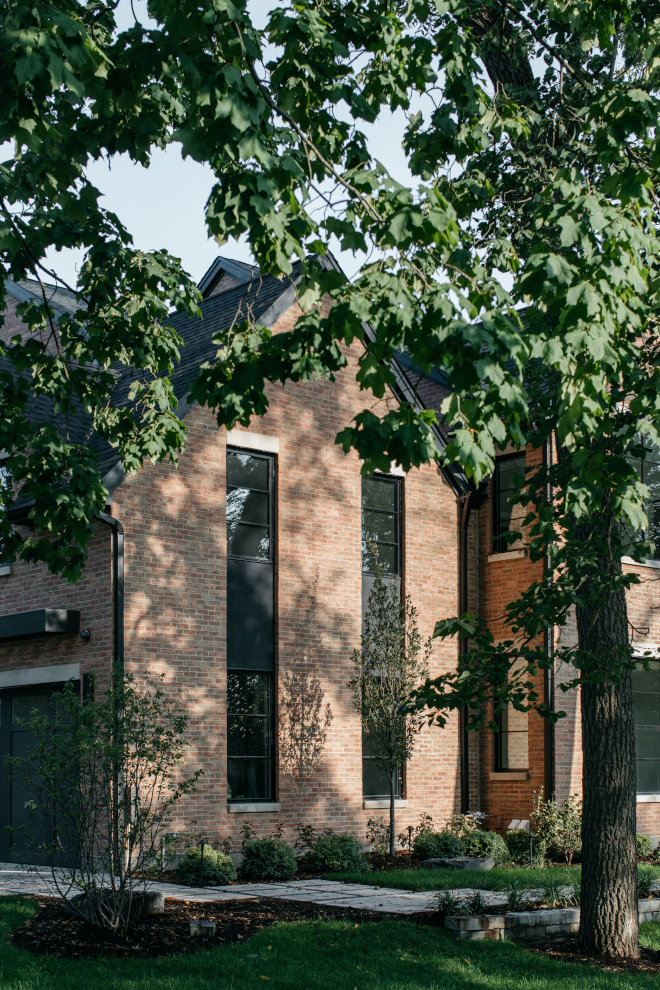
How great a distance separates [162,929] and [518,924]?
338cm

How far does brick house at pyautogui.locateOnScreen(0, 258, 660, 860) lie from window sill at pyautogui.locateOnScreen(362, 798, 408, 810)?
0.12 feet

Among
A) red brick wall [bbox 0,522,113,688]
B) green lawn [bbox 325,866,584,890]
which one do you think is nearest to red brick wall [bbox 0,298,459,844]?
red brick wall [bbox 0,522,113,688]

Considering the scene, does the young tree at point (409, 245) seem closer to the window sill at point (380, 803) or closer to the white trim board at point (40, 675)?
the white trim board at point (40, 675)

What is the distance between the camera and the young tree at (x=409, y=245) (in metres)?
6.27

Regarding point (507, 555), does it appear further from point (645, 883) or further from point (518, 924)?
point (518, 924)

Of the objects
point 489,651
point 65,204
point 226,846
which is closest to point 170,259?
point 65,204

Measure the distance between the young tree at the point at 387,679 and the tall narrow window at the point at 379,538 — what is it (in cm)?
41

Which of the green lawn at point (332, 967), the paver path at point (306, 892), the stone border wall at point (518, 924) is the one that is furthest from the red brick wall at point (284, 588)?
the stone border wall at point (518, 924)

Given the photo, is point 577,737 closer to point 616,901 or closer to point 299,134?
point 616,901

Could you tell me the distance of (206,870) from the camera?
1391cm

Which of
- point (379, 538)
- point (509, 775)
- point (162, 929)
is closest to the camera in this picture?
point (162, 929)

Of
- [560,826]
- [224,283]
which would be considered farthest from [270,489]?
[224,283]

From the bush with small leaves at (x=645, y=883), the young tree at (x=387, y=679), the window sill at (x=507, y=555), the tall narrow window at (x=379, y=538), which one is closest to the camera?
the bush with small leaves at (x=645, y=883)

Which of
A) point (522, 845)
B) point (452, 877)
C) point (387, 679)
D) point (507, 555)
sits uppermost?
point (507, 555)
